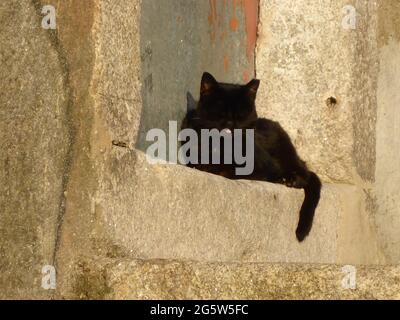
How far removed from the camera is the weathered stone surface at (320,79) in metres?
7.13

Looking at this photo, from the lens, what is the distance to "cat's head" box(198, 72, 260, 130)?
6.58m

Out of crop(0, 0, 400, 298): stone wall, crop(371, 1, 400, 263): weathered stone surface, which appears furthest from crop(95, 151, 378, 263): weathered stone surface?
crop(371, 1, 400, 263): weathered stone surface

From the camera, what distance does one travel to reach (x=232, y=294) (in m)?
4.33

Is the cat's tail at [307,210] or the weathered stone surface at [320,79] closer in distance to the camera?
the cat's tail at [307,210]

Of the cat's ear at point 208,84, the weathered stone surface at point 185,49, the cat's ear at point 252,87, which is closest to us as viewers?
the weathered stone surface at point 185,49

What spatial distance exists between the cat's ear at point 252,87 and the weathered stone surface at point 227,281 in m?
2.43

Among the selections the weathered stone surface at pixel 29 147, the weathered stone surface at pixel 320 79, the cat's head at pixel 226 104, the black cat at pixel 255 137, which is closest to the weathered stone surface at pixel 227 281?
the weathered stone surface at pixel 29 147

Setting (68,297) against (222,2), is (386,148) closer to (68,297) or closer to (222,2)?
(222,2)

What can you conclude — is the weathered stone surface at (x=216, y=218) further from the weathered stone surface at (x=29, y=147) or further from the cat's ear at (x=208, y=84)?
the cat's ear at (x=208, y=84)

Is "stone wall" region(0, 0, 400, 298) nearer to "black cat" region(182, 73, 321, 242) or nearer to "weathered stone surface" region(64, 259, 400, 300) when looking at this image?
"weathered stone surface" region(64, 259, 400, 300)

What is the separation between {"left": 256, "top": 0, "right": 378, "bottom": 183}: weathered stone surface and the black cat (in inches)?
9.3

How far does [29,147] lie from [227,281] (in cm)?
102

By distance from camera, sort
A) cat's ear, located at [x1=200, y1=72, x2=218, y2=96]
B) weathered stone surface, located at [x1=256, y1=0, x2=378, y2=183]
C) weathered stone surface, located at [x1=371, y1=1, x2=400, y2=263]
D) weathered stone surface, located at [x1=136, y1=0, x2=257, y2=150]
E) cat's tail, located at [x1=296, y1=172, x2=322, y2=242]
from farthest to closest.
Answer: weathered stone surface, located at [x1=371, y1=1, x2=400, y2=263], weathered stone surface, located at [x1=256, y1=0, x2=378, y2=183], cat's tail, located at [x1=296, y1=172, x2=322, y2=242], cat's ear, located at [x1=200, y1=72, x2=218, y2=96], weathered stone surface, located at [x1=136, y1=0, x2=257, y2=150]

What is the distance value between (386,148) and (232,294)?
3.46 metres
